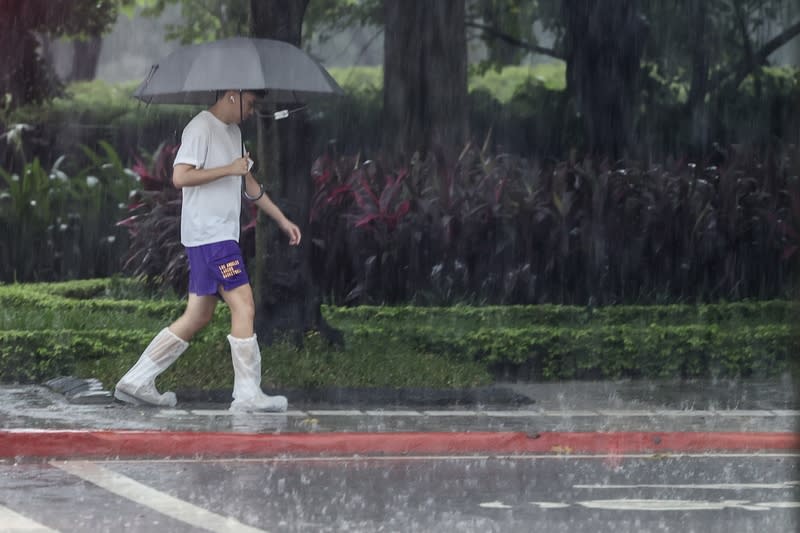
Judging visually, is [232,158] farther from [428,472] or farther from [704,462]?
[704,462]

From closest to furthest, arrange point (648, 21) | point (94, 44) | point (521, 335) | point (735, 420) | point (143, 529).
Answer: point (143, 529) < point (735, 420) < point (521, 335) < point (648, 21) < point (94, 44)

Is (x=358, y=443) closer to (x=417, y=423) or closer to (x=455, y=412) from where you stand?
(x=417, y=423)

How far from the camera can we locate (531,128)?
867 inches

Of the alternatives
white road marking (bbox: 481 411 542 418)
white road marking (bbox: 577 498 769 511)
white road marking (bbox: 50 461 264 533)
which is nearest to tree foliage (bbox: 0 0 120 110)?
white road marking (bbox: 481 411 542 418)

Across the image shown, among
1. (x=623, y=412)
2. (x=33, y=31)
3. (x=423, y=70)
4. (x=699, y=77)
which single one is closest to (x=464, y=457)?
(x=623, y=412)

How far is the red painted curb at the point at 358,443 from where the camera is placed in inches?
351

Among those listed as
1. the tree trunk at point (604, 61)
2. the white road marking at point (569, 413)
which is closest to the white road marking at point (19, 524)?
the white road marking at point (569, 413)

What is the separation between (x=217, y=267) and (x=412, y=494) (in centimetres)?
239

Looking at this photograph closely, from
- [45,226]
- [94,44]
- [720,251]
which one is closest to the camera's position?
[720,251]

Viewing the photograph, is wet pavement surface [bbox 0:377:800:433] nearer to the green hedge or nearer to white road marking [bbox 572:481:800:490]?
the green hedge

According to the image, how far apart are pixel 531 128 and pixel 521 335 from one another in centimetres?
1053

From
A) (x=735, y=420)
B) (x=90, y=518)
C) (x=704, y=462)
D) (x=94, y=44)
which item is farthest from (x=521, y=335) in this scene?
(x=94, y=44)

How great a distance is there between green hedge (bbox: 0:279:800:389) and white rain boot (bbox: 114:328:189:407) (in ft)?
1.68

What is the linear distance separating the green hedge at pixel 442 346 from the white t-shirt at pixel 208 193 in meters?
1.11
